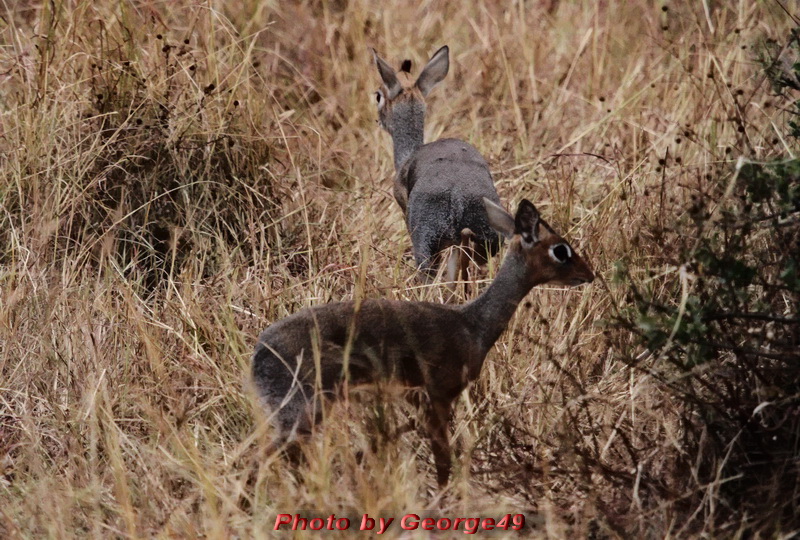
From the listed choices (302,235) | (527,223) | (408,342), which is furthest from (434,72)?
(408,342)

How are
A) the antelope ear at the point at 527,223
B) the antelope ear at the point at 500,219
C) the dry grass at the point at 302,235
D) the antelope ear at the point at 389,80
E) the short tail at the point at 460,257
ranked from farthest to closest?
the antelope ear at the point at 389,80 < the short tail at the point at 460,257 < the antelope ear at the point at 500,219 < the antelope ear at the point at 527,223 < the dry grass at the point at 302,235

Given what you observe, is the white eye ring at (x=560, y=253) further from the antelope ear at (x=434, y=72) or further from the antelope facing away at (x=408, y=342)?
the antelope ear at (x=434, y=72)

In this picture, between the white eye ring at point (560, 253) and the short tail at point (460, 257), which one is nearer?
the white eye ring at point (560, 253)

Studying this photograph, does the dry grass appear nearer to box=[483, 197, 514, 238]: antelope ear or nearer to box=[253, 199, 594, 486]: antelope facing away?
box=[253, 199, 594, 486]: antelope facing away

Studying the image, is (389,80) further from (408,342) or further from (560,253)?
(408,342)

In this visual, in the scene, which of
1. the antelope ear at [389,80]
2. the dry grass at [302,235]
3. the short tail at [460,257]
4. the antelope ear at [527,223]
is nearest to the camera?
the dry grass at [302,235]

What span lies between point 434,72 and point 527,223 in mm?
2806

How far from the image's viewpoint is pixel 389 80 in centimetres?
733

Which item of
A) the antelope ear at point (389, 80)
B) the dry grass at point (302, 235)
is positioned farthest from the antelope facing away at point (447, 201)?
the antelope ear at point (389, 80)

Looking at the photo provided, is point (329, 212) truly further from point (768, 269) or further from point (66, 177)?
point (768, 269)

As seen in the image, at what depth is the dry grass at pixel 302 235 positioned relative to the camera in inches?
162

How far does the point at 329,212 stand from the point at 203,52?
1.07 meters

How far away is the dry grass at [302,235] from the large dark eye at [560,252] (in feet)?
0.97

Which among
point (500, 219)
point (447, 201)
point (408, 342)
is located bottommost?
point (408, 342)
